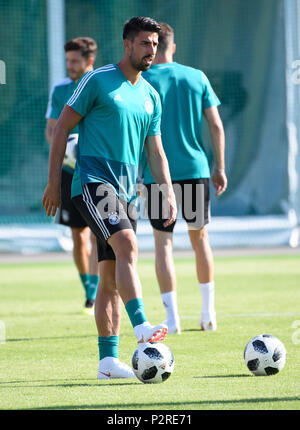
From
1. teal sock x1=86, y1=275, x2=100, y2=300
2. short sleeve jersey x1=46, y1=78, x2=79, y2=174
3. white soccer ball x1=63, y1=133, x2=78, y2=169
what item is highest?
short sleeve jersey x1=46, y1=78, x2=79, y2=174

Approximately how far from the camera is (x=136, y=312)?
15.9ft

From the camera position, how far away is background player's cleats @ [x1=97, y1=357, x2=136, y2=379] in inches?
198

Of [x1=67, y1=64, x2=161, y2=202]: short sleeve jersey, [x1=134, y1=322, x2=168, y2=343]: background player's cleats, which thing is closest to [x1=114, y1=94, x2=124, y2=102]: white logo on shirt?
[x1=67, y1=64, x2=161, y2=202]: short sleeve jersey

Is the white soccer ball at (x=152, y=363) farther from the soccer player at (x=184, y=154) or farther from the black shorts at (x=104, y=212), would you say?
the soccer player at (x=184, y=154)

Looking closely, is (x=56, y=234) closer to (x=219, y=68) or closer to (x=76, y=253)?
(x=219, y=68)

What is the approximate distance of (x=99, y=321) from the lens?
5.19m

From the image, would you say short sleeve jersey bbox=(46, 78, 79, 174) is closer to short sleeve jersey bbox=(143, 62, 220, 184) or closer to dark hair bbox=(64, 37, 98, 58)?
dark hair bbox=(64, 37, 98, 58)

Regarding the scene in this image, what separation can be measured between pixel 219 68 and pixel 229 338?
12.2 meters

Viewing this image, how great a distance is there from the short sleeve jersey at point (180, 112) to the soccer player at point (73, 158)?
129cm

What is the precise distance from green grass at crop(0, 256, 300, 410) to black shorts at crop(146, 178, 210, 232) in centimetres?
89

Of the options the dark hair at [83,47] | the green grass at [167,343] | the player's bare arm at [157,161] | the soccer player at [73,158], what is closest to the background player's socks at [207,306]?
the green grass at [167,343]

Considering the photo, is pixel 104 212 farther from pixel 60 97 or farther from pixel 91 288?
pixel 60 97

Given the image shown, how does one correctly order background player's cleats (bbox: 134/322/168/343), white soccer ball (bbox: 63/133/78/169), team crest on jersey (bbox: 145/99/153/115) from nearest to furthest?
background player's cleats (bbox: 134/322/168/343)
team crest on jersey (bbox: 145/99/153/115)
white soccer ball (bbox: 63/133/78/169)
